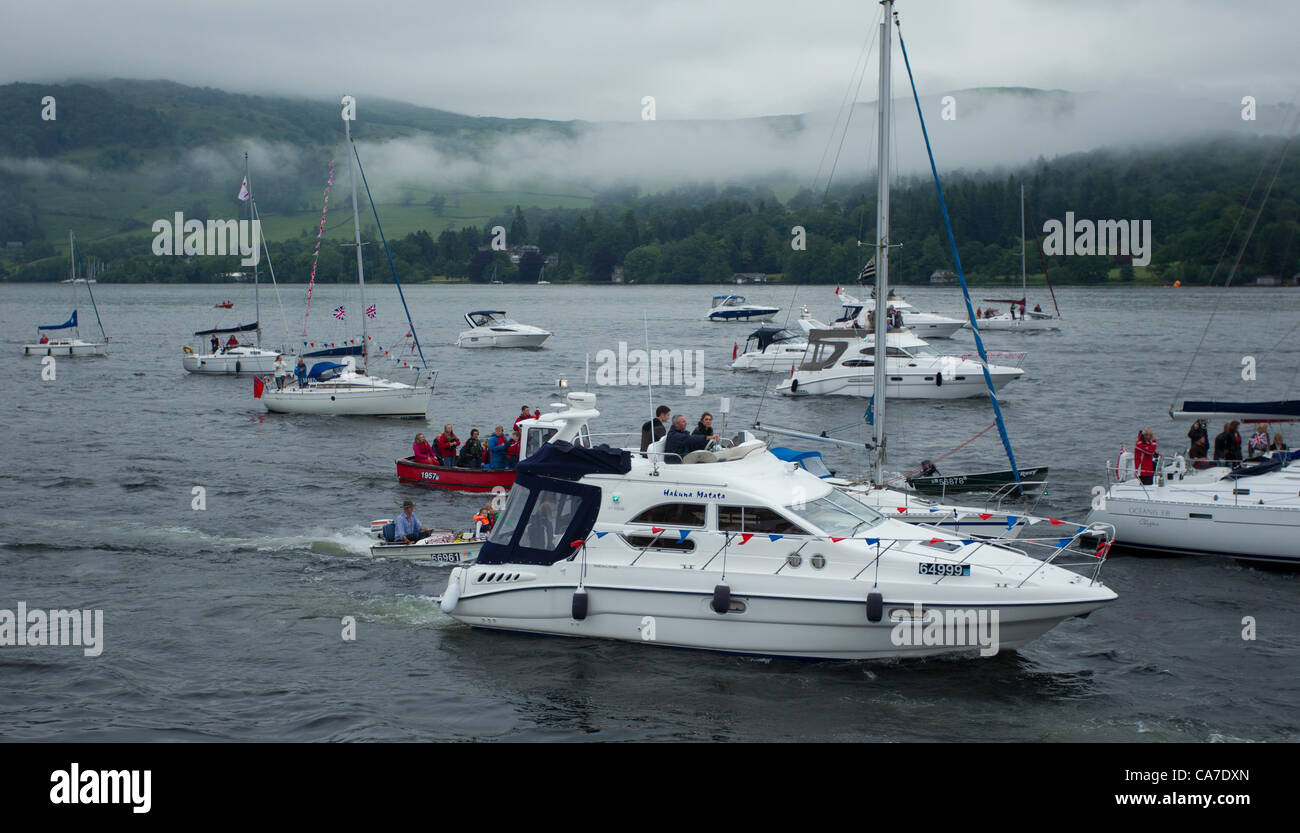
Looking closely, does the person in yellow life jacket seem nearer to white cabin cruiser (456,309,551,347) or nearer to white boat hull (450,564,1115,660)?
white boat hull (450,564,1115,660)

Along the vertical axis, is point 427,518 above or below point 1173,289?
below

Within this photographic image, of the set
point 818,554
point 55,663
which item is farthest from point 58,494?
point 818,554

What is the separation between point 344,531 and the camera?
26312 millimetres

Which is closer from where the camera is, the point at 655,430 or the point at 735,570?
the point at 735,570

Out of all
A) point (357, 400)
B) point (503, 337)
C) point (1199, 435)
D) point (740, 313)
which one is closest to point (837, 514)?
point (1199, 435)

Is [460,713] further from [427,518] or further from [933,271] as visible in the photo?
[933,271]

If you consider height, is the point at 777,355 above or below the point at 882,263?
below

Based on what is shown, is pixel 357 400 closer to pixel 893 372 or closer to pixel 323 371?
pixel 323 371

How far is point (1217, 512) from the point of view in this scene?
22188 millimetres

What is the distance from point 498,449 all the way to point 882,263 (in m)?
11.2

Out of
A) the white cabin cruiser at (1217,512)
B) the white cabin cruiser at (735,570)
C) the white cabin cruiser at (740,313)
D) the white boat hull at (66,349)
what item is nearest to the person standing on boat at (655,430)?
the white cabin cruiser at (735,570)

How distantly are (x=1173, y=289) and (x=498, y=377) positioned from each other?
125514 mm

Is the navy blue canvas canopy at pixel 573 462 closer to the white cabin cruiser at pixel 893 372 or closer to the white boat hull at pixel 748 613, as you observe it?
the white boat hull at pixel 748 613

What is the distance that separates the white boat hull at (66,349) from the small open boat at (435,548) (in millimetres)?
65063
